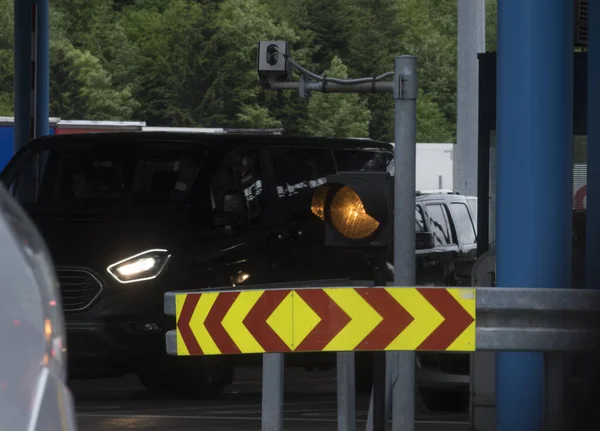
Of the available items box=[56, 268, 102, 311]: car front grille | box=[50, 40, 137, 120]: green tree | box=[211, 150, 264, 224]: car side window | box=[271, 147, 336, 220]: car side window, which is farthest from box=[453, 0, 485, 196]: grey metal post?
box=[50, 40, 137, 120]: green tree

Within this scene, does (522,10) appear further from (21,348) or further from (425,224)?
(425,224)

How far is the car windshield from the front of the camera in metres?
13.3

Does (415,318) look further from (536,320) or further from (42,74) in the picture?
(42,74)

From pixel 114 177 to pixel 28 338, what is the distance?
10331 millimetres

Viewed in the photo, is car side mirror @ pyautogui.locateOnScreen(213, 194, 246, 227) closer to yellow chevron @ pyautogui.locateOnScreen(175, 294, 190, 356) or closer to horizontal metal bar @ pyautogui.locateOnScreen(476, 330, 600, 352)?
yellow chevron @ pyautogui.locateOnScreen(175, 294, 190, 356)

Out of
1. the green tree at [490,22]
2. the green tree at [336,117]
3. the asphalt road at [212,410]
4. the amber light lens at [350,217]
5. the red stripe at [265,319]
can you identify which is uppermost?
the green tree at [490,22]

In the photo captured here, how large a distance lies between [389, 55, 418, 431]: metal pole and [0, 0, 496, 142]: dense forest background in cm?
8491

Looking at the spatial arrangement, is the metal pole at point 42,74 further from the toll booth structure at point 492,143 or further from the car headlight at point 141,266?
the toll booth structure at point 492,143

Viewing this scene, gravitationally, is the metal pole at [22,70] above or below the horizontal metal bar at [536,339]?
above

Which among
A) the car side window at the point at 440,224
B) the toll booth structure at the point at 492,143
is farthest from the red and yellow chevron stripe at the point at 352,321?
the car side window at the point at 440,224

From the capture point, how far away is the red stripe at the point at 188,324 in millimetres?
6438

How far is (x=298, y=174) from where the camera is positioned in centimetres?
1423

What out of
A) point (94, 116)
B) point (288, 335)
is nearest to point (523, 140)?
point (288, 335)

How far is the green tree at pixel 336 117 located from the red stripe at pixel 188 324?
9723 centimetres
